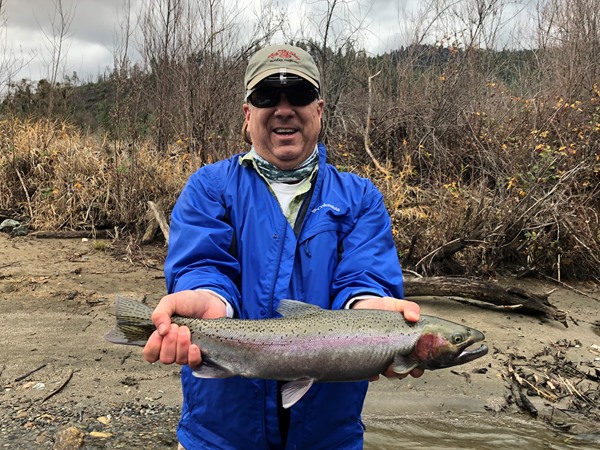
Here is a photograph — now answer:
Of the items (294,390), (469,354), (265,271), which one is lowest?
(294,390)

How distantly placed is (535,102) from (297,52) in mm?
9834

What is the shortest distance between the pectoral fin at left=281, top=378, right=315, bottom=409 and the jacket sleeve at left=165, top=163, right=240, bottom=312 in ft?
1.45

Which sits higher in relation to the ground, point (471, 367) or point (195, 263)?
point (195, 263)

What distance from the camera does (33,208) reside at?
9.55 meters

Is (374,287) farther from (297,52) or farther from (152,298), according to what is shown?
(152,298)

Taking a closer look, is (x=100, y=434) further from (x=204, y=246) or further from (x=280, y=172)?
(x=280, y=172)

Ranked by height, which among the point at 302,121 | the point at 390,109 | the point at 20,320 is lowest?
the point at 20,320

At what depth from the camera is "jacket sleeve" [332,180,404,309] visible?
94.6 inches

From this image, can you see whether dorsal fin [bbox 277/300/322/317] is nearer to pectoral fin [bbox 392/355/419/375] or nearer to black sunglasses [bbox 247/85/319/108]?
pectoral fin [bbox 392/355/419/375]

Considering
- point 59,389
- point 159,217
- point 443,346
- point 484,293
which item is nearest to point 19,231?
point 159,217

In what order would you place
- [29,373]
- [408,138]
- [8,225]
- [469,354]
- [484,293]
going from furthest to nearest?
[408,138]
[8,225]
[484,293]
[29,373]
[469,354]

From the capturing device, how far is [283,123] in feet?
8.42

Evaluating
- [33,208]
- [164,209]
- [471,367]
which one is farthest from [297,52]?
[33,208]

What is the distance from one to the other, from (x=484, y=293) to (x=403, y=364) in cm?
487
